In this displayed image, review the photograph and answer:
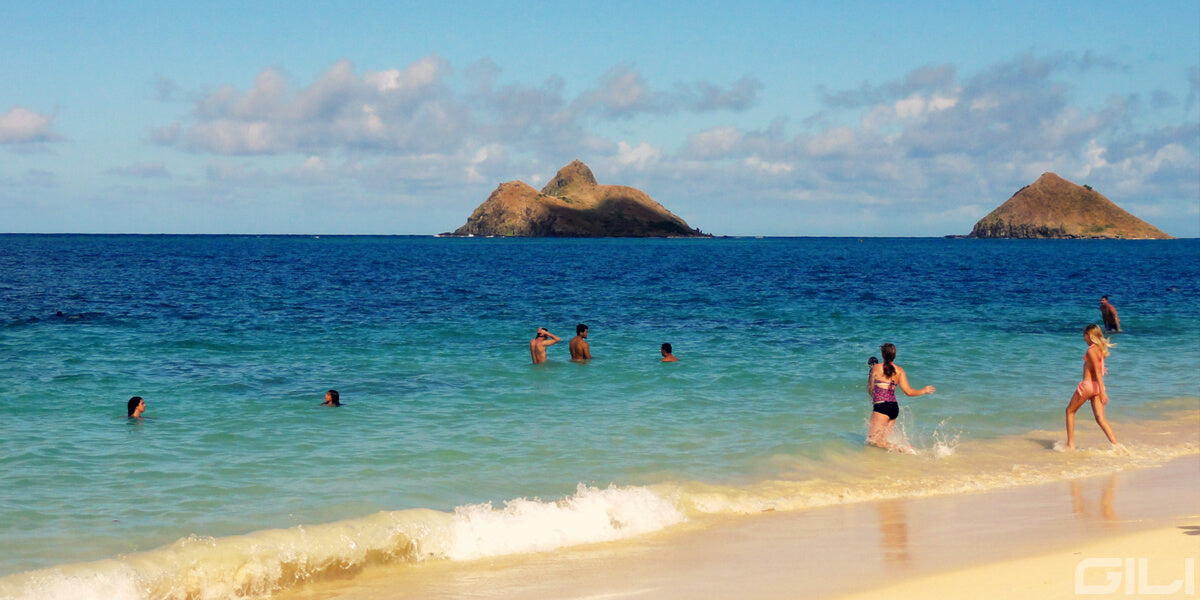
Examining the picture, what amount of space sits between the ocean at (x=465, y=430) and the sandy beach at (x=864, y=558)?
0.52 meters

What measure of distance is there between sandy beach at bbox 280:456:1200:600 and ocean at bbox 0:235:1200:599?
20.3 inches

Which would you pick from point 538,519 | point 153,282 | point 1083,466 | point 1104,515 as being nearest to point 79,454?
point 538,519

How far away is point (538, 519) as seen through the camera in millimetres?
8945

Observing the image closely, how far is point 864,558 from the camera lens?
7.68 meters

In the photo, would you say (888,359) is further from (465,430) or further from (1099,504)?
(465,430)

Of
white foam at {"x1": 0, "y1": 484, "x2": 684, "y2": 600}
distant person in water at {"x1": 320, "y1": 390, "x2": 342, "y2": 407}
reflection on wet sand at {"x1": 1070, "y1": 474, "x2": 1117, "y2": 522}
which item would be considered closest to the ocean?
white foam at {"x1": 0, "y1": 484, "x2": 684, "y2": 600}

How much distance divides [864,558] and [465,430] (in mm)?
7208

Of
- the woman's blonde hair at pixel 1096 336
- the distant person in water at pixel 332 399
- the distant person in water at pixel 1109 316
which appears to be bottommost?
the distant person in water at pixel 332 399

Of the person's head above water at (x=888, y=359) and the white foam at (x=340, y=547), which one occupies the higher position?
the person's head above water at (x=888, y=359)

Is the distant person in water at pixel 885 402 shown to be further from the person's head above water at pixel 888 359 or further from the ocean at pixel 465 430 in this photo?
the ocean at pixel 465 430

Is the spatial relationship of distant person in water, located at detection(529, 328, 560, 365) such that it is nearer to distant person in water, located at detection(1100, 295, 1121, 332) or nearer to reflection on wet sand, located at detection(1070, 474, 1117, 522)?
reflection on wet sand, located at detection(1070, 474, 1117, 522)

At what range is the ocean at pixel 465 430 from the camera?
27.7ft

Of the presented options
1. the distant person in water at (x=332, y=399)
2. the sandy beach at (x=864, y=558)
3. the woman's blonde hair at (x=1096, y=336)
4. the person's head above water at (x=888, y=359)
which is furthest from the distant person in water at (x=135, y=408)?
the woman's blonde hair at (x=1096, y=336)

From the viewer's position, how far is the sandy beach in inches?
270
